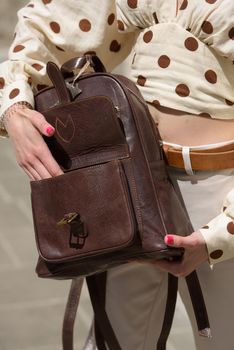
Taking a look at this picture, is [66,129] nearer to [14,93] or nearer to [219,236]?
[14,93]

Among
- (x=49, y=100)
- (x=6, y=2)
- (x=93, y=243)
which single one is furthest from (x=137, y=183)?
(x=6, y=2)

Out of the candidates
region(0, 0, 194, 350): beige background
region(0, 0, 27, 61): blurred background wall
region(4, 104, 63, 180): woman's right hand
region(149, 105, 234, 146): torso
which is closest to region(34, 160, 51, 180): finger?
region(4, 104, 63, 180): woman's right hand

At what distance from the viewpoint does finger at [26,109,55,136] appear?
3.99 feet

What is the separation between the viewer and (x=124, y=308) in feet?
4.74

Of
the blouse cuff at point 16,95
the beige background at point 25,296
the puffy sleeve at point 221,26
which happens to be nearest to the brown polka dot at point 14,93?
the blouse cuff at point 16,95

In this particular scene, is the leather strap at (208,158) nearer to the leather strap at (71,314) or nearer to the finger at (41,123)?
the finger at (41,123)

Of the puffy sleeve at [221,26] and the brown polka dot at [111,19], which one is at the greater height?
the puffy sleeve at [221,26]

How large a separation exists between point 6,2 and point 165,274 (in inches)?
123

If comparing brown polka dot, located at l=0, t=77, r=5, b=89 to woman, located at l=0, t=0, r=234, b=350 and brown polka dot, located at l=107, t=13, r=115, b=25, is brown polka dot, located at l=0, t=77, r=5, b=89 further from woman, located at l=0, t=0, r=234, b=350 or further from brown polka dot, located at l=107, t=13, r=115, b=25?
brown polka dot, located at l=107, t=13, r=115, b=25

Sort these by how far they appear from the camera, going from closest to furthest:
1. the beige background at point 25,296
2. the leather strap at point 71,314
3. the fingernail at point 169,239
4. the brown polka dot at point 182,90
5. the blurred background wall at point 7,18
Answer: the fingernail at point 169,239 < the brown polka dot at point 182,90 < the leather strap at point 71,314 < the beige background at point 25,296 < the blurred background wall at point 7,18

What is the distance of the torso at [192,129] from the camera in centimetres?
126

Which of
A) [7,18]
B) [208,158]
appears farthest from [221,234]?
[7,18]

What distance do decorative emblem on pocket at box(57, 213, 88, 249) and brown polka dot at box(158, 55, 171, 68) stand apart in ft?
0.99

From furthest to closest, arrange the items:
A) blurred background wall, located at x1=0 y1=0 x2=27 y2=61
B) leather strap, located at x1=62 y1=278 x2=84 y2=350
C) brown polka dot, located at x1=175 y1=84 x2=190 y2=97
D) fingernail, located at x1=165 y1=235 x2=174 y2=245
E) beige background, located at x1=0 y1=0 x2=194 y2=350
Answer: blurred background wall, located at x1=0 y1=0 x2=27 y2=61, beige background, located at x1=0 y1=0 x2=194 y2=350, leather strap, located at x1=62 y1=278 x2=84 y2=350, brown polka dot, located at x1=175 y1=84 x2=190 y2=97, fingernail, located at x1=165 y1=235 x2=174 y2=245
